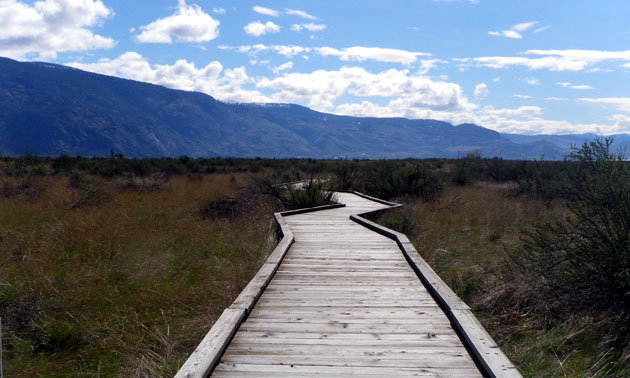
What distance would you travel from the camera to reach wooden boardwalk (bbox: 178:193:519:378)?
3104mm

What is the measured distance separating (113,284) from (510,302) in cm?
566

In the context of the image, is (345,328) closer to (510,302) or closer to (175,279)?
(510,302)

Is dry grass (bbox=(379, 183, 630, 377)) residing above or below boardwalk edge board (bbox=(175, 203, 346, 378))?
below

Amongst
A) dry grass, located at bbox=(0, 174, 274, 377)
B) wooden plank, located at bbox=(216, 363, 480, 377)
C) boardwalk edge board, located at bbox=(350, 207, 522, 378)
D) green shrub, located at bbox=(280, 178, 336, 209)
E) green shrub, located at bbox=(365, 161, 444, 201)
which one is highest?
green shrub, located at bbox=(365, 161, 444, 201)

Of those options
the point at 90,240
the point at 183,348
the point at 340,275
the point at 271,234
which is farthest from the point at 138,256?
the point at 340,275

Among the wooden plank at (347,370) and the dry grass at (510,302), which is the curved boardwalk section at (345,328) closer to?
the wooden plank at (347,370)

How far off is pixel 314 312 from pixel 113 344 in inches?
94.8

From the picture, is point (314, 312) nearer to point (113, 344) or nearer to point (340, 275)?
point (340, 275)

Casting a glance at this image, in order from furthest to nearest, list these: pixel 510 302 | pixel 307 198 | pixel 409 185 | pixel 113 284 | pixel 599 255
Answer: pixel 409 185 → pixel 307 198 → pixel 113 284 → pixel 510 302 → pixel 599 255

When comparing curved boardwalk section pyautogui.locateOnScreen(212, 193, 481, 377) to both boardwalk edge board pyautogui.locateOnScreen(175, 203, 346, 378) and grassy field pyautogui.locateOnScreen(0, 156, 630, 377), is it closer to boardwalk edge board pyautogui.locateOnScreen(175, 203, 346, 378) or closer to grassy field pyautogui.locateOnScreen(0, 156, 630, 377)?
boardwalk edge board pyautogui.locateOnScreen(175, 203, 346, 378)

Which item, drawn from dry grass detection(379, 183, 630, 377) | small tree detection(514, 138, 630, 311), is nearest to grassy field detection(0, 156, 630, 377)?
dry grass detection(379, 183, 630, 377)

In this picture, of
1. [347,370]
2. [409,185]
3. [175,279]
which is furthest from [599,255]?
[409,185]

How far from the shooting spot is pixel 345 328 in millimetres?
3822

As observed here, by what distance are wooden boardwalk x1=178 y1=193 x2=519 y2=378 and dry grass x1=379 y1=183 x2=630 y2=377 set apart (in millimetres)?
1092
